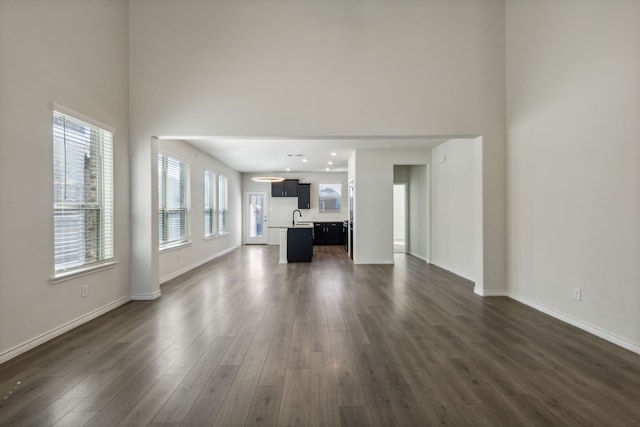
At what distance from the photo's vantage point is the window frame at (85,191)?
2.95 metres

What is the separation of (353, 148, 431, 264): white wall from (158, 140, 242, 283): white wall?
3.61 meters

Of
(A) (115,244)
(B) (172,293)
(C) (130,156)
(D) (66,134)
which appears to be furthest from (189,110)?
(B) (172,293)

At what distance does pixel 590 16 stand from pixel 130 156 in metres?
5.47

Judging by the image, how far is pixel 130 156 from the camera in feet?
13.3

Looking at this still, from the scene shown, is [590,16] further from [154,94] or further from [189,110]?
[154,94]

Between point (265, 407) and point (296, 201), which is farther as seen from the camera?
point (296, 201)

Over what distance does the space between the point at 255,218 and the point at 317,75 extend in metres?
7.85

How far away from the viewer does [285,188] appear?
10961 mm

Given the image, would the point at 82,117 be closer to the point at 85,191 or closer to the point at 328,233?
the point at 85,191

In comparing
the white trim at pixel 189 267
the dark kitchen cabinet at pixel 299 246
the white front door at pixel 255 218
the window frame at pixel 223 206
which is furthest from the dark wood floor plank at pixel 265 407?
the white front door at pixel 255 218

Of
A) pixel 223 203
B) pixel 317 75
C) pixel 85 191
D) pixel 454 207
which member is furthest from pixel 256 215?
pixel 85 191

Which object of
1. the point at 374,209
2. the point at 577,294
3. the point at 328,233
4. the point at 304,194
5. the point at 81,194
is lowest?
the point at 577,294

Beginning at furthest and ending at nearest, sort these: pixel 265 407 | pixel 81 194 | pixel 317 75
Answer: pixel 317 75
pixel 81 194
pixel 265 407

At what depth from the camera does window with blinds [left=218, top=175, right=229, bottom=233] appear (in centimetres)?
868
